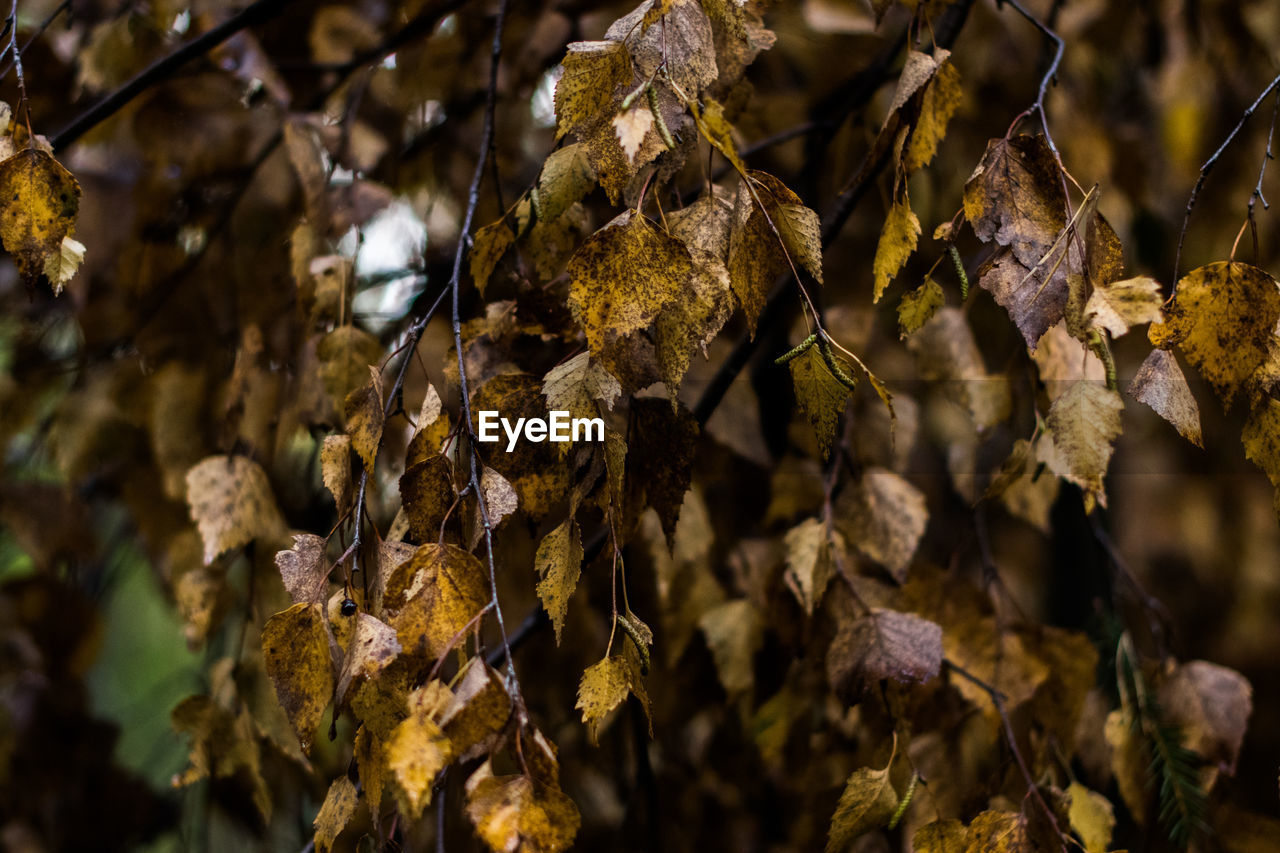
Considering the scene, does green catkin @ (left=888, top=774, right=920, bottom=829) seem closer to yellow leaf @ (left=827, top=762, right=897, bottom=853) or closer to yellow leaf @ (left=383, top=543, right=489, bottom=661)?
yellow leaf @ (left=827, top=762, right=897, bottom=853)

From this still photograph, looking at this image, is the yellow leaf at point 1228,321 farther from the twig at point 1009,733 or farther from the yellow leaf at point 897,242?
the twig at point 1009,733

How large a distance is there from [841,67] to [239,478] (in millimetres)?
808

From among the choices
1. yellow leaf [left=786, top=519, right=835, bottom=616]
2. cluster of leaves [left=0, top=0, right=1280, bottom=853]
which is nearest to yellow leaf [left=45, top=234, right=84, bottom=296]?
cluster of leaves [left=0, top=0, right=1280, bottom=853]

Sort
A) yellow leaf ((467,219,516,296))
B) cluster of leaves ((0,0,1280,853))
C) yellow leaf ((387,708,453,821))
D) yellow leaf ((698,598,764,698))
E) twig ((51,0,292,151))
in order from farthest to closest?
yellow leaf ((698,598,764,698)), twig ((51,0,292,151)), yellow leaf ((467,219,516,296)), cluster of leaves ((0,0,1280,853)), yellow leaf ((387,708,453,821))

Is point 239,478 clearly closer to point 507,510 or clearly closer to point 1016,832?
point 507,510

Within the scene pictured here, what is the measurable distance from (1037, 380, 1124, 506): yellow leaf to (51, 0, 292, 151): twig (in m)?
0.63

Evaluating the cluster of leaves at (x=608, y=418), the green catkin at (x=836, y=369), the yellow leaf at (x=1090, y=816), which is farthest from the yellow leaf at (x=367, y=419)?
the yellow leaf at (x=1090, y=816)

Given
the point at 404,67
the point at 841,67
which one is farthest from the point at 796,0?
the point at 404,67

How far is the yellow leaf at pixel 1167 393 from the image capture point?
1.38ft

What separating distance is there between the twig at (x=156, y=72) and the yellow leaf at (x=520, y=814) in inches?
22.6

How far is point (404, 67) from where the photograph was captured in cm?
99

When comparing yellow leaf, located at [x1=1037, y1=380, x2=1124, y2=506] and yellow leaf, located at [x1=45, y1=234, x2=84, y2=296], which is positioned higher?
yellow leaf, located at [x1=45, y1=234, x2=84, y2=296]

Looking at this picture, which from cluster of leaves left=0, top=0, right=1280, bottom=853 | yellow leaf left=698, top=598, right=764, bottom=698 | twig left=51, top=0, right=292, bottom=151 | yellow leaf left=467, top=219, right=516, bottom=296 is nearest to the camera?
cluster of leaves left=0, top=0, right=1280, bottom=853

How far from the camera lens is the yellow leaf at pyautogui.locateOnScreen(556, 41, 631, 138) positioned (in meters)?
0.41
